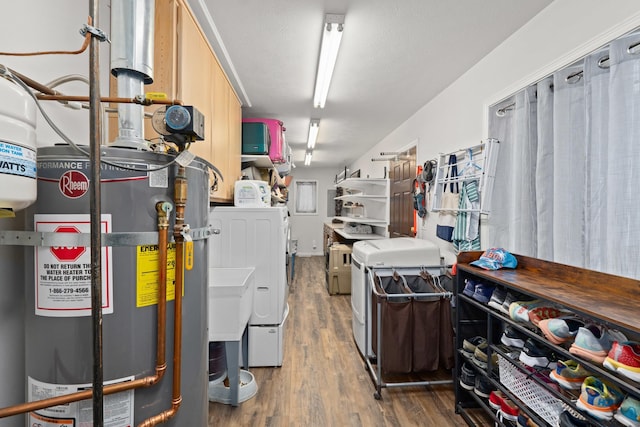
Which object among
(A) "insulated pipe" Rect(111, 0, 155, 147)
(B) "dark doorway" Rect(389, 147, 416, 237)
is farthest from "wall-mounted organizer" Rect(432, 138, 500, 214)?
(A) "insulated pipe" Rect(111, 0, 155, 147)

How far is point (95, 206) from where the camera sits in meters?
0.69

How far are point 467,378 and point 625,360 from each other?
3.48ft

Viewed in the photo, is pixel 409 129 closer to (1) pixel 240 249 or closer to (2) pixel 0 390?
(1) pixel 240 249

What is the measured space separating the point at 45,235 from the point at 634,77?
2.15 m

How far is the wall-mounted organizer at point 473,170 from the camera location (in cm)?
207

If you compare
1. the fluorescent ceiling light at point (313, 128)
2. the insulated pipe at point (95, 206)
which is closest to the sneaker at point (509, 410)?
the insulated pipe at point (95, 206)

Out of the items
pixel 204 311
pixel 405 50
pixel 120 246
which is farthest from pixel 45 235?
pixel 405 50

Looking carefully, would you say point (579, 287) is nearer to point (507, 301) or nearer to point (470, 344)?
point (507, 301)

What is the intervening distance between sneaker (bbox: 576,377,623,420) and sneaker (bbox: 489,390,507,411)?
59 centimetres

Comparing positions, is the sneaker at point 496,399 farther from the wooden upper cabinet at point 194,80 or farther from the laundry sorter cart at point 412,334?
the wooden upper cabinet at point 194,80

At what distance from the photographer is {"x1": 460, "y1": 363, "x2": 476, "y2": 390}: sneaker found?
1.87 metres

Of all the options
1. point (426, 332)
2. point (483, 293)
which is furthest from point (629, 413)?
point (426, 332)

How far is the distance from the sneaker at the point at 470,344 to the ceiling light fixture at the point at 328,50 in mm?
2133

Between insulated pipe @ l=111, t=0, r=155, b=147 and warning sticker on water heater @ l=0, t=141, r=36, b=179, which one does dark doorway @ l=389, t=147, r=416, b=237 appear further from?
warning sticker on water heater @ l=0, t=141, r=36, b=179
